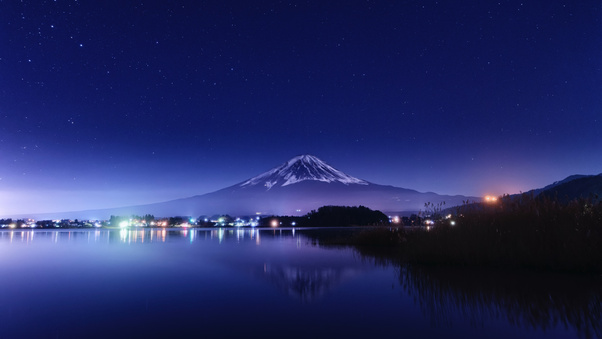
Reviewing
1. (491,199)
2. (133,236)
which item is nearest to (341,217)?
(133,236)

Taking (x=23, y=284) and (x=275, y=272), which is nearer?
(x=23, y=284)

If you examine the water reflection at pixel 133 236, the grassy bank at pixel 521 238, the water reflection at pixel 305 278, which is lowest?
the water reflection at pixel 133 236

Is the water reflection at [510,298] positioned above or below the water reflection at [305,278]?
above

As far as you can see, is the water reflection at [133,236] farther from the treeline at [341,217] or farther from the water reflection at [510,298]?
the treeline at [341,217]

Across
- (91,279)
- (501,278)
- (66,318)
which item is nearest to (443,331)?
(501,278)

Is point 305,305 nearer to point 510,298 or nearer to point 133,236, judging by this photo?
point 510,298

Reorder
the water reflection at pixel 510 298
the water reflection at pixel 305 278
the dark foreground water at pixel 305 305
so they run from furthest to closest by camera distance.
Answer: the water reflection at pixel 305 278
the water reflection at pixel 510 298
the dark foreground water at pixel 305 305

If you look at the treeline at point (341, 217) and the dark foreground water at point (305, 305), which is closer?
the dark foreground water at point (305, 305)

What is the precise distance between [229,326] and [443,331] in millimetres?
3028

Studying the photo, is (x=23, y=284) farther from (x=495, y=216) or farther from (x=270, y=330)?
(x=495, y=216)

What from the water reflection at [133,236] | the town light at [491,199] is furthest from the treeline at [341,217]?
the town light at [491,199]

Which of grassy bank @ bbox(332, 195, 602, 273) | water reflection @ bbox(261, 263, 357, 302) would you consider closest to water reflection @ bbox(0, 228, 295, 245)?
water reflection @ bbox(261, 263, 357, 302)

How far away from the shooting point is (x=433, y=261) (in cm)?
1188

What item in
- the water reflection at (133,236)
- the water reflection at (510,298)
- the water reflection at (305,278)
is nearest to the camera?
the water reflection at (510,298)
